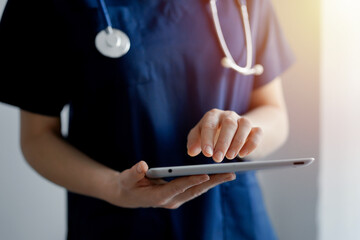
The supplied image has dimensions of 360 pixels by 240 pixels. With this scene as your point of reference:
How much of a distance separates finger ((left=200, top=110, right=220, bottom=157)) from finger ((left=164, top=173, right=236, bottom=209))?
1.1 inches

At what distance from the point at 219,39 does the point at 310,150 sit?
45cm

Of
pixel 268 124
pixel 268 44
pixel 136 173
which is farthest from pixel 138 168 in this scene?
pixel 268 44

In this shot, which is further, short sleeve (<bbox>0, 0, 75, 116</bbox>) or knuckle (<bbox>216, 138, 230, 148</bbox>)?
short sleeve (<bbox>0, 0, 75, 116</bbox>)

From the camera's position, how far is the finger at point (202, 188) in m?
0.33

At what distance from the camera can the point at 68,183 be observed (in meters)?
0.50

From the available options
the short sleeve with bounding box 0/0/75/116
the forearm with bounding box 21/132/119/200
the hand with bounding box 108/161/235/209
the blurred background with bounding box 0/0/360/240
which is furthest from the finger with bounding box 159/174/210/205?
the blurred background with bounding box 0/0/360/240

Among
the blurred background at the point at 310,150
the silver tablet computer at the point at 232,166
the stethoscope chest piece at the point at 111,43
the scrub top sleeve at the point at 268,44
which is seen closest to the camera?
the silver tablet computer at the point at 232,166

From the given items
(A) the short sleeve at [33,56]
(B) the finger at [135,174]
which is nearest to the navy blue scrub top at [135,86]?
(A) the short sleeve at [33,56]

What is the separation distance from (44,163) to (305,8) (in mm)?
653

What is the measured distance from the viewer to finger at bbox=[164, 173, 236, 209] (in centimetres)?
33

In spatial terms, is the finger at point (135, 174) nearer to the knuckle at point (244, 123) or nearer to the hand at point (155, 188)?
the hand at point (155, 188)

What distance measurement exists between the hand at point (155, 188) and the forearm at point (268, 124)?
0.15 metres

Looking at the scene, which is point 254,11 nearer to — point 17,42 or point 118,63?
point 118,63

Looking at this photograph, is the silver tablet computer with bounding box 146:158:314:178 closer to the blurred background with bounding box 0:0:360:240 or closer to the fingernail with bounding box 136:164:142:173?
the fingernail with bounding box 136:164:142:173
